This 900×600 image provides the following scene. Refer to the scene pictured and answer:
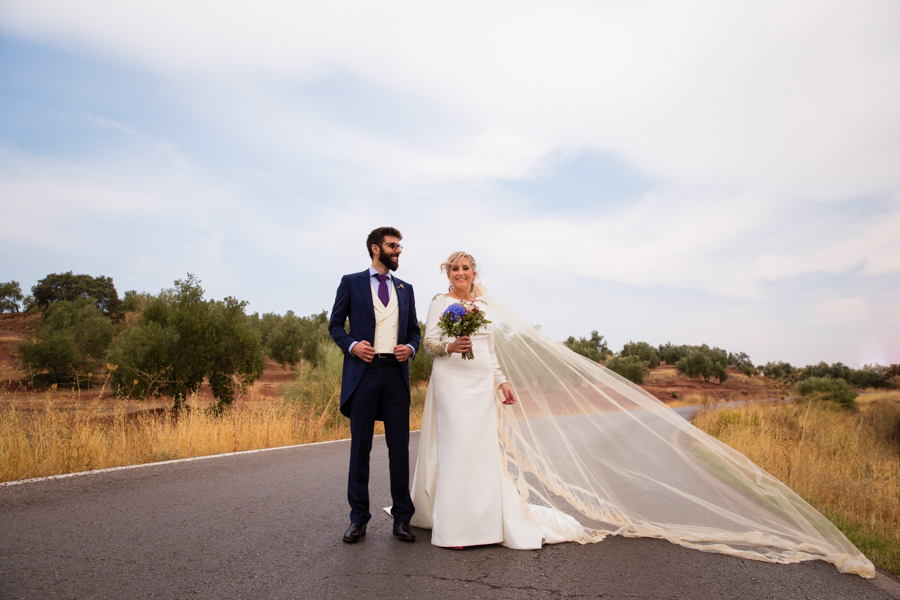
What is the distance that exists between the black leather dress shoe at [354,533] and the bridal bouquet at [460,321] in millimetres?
1595

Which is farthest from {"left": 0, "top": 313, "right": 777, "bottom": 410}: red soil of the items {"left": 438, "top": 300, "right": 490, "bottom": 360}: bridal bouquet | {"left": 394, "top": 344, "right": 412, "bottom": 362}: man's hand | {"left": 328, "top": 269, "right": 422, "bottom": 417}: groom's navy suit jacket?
{"left": 438, "top": 300, "right": 490, "bottom": 360}: bridal bouquet

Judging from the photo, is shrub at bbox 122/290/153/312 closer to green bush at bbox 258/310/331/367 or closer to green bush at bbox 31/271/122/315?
green bush at bbox 31/271/122/315

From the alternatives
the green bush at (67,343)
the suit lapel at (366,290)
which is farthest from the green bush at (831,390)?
the green bush at (67,343)

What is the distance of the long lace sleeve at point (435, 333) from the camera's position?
4590mm

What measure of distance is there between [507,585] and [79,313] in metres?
41.7

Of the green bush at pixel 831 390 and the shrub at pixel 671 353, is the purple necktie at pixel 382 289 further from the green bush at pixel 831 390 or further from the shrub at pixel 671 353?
the shrub at pixel 671 353

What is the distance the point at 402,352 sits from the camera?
14.9ft

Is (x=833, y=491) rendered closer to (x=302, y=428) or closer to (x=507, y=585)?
(x=507, y=585)

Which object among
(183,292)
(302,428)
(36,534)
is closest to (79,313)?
(183,292)

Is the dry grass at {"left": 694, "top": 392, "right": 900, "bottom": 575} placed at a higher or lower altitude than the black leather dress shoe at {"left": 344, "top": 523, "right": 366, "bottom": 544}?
lower

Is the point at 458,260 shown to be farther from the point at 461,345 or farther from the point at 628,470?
the point at 628,470

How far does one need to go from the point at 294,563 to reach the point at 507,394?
2182 millimetres

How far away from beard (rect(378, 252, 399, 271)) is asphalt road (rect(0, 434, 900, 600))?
88.8 inches

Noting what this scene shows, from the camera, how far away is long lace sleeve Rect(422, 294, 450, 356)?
181 inches
